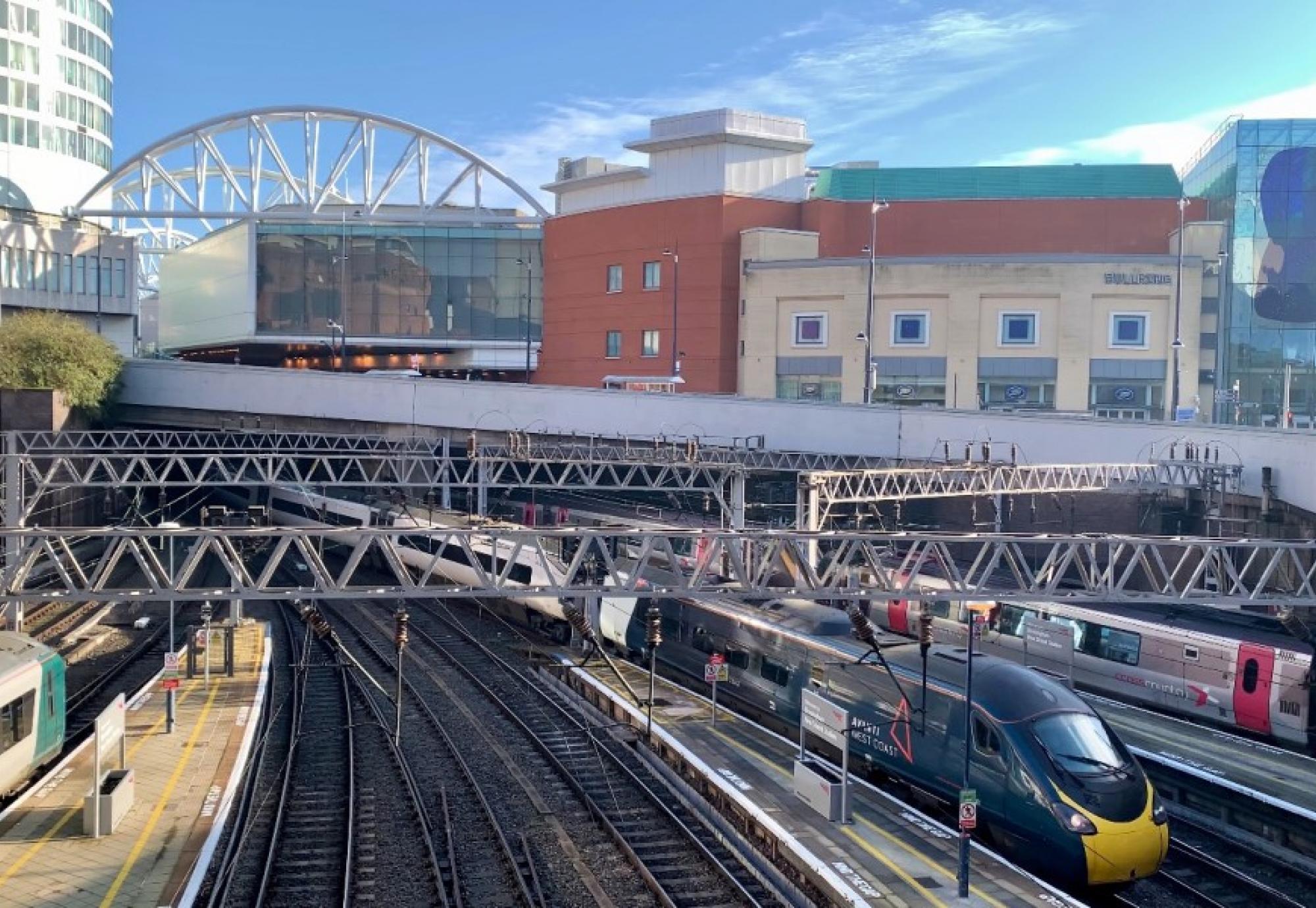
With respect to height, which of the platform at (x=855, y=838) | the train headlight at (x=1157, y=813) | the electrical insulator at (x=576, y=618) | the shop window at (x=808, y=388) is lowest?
the platform at (x=855, y=838)

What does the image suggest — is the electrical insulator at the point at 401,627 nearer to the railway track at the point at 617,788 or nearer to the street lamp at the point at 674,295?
the railway track at the point at 617,788

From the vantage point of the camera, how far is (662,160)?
54094mm

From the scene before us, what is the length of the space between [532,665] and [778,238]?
29.4 metres

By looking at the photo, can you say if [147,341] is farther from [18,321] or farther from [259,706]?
[259,706]

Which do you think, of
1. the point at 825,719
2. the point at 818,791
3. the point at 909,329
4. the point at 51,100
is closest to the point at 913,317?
the point at 909,329

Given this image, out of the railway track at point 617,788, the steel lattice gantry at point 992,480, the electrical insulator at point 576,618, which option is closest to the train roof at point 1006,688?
the railway track at point 617,788

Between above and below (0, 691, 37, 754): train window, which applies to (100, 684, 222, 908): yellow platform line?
below

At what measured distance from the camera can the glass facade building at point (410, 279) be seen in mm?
63938

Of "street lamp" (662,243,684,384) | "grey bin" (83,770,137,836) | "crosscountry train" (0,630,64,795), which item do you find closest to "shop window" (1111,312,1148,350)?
"street lamp" (662,243,684,384)

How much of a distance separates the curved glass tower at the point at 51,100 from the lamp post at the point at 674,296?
3718 cm

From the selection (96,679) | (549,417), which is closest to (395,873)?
(96,679)

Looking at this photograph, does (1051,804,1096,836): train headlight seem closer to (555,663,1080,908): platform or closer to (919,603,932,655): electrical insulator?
(555,663,1080,908): platform

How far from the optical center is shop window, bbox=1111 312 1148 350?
46.3 metres

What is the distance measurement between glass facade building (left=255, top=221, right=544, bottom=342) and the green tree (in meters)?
16.7
